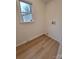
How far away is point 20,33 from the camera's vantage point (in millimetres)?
3828

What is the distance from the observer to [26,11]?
4051 mm

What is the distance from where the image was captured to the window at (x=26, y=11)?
3.82 m

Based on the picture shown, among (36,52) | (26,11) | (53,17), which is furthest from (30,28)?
(53,17)

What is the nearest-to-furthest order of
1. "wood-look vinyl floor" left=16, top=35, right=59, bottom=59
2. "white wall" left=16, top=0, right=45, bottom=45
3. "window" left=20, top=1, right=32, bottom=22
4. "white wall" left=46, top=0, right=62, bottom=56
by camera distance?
"wood-look vinyl floor" left=16, top=35, right=59, bottom=59 < "white wall" left=16, top=0, right=45, bottom=45 < "window" left=20, top=1, right=32, bottom=22 < "white wall" left=46, top=0, right=62, bottom=56

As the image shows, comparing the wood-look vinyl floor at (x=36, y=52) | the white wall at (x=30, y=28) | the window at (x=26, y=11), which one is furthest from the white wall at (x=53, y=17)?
the wood-look vinyl floor at (x=36, y=52)

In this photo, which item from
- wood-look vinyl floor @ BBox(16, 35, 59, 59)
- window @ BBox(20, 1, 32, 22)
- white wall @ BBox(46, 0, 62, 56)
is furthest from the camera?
white wall @ BBox(46, 0, 62, 56)

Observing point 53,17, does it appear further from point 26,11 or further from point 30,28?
point 26,11

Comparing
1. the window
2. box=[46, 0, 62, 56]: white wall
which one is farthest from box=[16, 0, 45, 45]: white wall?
box=[46, 0, 62, 56]: white wall

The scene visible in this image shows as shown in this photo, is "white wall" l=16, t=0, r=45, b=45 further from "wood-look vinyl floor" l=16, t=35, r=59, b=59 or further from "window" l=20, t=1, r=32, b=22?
"wood-look vinyl floor" l=16, t=35, r=59, b=59

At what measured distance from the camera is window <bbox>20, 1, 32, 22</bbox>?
12.5ft
